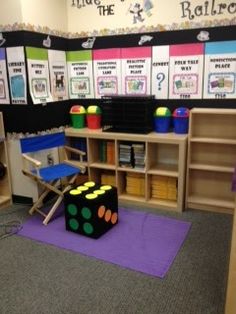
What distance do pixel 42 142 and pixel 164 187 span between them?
4.85 feet

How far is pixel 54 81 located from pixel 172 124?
151 centimetres

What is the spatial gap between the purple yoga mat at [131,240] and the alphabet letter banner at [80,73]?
165cm

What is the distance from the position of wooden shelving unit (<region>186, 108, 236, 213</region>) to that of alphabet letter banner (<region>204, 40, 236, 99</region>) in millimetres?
245

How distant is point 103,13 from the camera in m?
3.50

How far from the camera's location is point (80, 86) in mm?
3811

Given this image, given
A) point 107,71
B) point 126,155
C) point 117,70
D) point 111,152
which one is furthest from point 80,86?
point 126,155

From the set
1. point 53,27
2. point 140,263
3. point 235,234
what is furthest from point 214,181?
point 53,27

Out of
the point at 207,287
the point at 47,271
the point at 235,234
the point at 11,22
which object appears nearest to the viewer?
the point at 235,234

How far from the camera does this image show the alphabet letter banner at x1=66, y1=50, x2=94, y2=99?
371 centimetres

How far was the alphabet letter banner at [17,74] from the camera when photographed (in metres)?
3.10

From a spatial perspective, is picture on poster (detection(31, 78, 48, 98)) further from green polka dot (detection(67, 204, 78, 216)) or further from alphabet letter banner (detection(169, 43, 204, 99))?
alphabet letter banner (detection(169, 43, 204, 99))

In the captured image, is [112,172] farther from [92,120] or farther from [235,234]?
[235,234]

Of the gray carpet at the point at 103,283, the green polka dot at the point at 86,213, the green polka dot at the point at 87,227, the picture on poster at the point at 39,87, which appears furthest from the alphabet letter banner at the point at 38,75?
the gray carpet at the point at 103,283

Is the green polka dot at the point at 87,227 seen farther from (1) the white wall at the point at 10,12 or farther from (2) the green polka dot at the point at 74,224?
(1) the white wall at the point at 10,12
